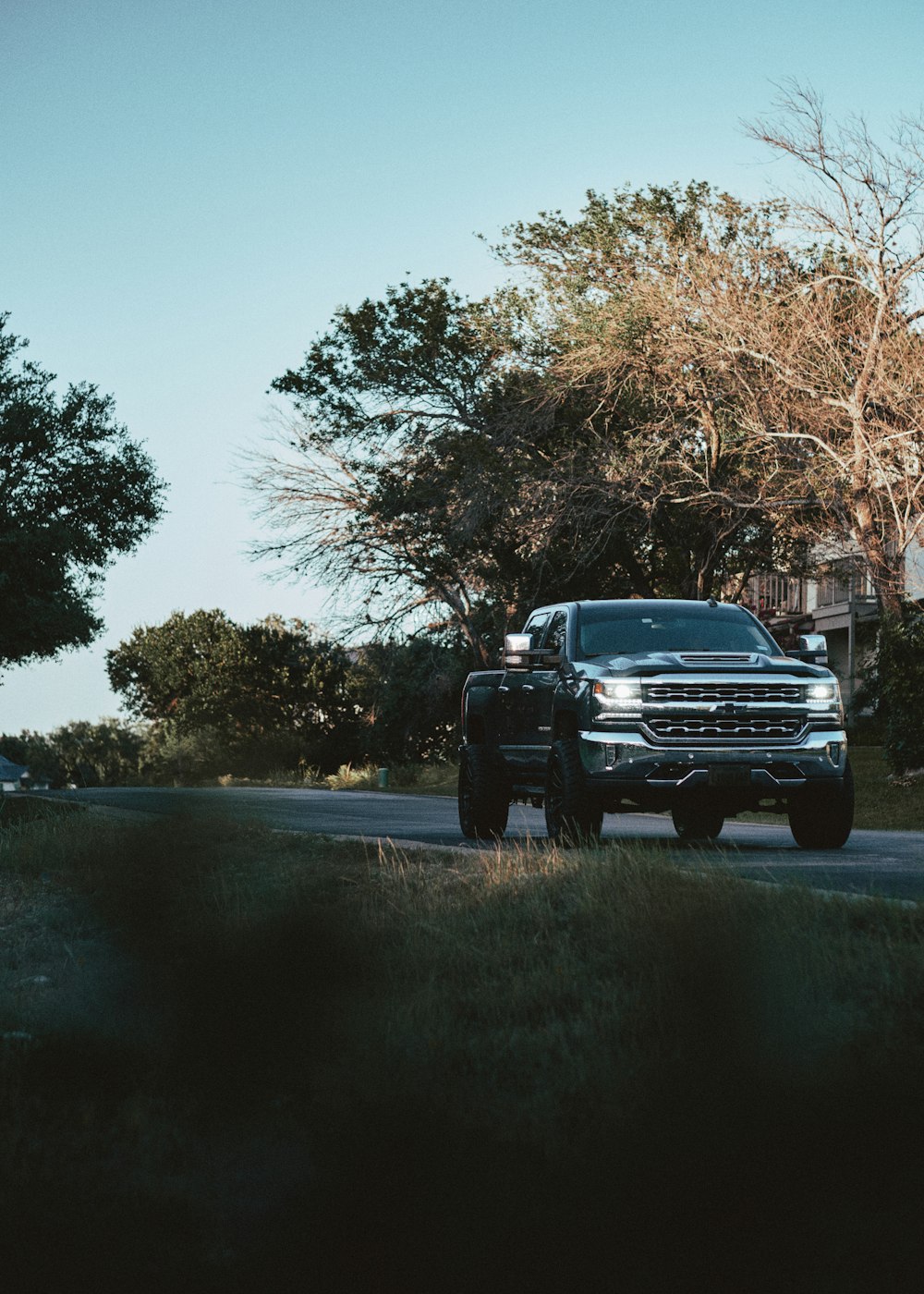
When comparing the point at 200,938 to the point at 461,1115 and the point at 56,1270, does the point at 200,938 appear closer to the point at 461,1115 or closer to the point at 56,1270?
the point at 461,1115

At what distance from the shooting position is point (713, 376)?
2933 centimetres

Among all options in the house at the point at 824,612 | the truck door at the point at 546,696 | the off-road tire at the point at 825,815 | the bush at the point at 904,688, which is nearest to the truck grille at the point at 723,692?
the off-road tire at the point at 825,815

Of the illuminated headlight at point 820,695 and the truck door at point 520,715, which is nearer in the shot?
the illuminated headlight at point 820,695

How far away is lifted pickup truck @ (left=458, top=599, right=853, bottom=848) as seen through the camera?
40.5ft

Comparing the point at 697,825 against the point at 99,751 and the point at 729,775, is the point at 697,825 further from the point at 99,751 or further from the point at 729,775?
the point at 99,751

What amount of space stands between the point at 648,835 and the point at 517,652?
12.9 ft

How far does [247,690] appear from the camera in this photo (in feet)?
192

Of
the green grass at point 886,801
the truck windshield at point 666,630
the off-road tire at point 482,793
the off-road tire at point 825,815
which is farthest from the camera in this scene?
the green grass at point 886,801

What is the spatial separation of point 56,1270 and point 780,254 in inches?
1010

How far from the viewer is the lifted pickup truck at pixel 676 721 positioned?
1234cm

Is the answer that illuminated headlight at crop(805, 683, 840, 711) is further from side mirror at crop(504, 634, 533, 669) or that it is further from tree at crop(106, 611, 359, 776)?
tree at crop(106, 611, 359, 776)

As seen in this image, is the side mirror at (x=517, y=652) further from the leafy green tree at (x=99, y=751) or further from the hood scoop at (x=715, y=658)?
the leafy green tree at (x=99, y=751)

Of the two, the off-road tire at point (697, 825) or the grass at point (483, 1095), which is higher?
the off-road tire at point (697, 825)

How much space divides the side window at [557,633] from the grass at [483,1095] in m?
3.80
